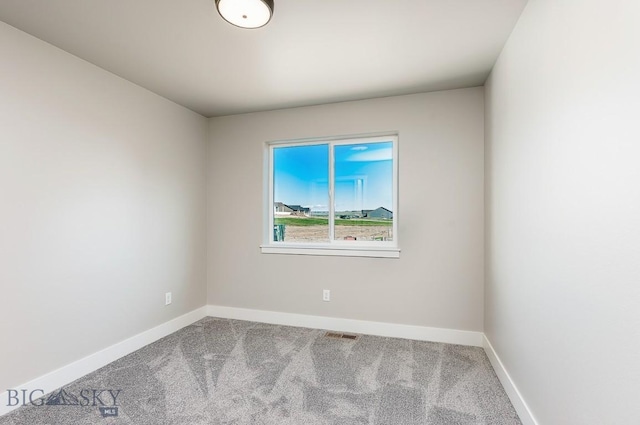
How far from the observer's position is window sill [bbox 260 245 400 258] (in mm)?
3131

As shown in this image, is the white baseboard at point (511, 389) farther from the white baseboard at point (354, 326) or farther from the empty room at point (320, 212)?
the white baseboard at point (354, 326)

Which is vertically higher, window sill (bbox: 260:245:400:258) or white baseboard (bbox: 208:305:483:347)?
window sill (bbox: 260:245:400:258)

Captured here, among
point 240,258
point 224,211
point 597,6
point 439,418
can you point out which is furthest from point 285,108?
point 439,418

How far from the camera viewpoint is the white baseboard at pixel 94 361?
2.04m

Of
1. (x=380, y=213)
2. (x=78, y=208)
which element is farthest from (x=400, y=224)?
(x=78, y=208)

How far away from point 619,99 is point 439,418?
1.83 metres

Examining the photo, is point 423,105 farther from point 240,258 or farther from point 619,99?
point 240,258

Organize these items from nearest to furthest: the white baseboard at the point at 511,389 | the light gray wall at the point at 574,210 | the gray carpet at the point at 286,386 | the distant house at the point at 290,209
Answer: the light gray wall at the point at 574,210 < the white baseboard at the point at 511,389 < the gray carpet at the point at 286,386 < the distant house at the point at 290,209

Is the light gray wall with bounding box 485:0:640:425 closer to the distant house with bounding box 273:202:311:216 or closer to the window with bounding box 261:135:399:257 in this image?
the window with bounding box 261:135:399:257

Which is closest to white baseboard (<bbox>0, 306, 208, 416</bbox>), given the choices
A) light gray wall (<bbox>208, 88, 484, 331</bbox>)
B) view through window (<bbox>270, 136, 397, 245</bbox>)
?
light gray wall (<bbox>208, 88, 484, 331</bbox>)

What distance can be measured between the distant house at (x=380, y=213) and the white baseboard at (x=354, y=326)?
1.09m

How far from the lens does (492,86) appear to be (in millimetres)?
2508

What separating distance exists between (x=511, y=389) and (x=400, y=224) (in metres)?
1.56

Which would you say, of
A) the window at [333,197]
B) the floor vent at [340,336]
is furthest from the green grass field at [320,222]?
the floor vent at [340,336]
